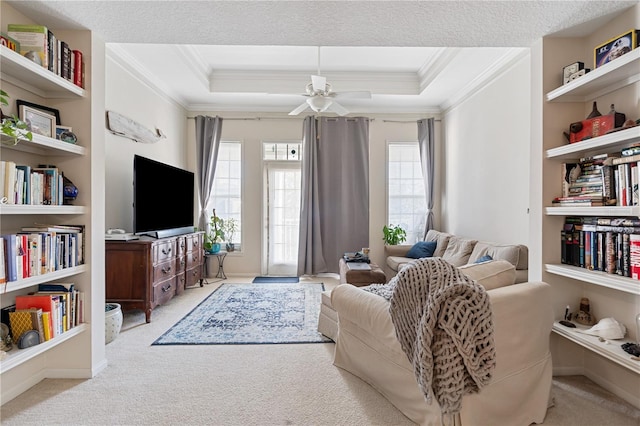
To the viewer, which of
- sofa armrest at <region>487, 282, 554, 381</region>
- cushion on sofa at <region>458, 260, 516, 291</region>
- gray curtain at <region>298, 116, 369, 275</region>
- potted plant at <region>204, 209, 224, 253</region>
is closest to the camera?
sofa armrest at <region>487, 282, 554, 381</region>

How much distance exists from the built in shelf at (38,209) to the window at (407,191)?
465 cm

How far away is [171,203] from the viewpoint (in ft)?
13.9

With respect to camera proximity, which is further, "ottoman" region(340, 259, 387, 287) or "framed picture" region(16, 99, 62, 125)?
"ottoman" region(340, 259, 387, 287)

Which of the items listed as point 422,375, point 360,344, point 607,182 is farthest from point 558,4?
point 360,344

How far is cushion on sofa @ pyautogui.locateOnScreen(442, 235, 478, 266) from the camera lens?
3.90 m

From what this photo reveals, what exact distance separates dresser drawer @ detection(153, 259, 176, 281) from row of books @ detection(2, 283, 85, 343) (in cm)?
119

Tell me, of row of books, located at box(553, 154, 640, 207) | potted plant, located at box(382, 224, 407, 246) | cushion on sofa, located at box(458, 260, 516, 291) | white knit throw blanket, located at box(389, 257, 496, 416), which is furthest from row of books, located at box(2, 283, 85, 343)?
potted plant, located at box(382, 224, 407, 246)

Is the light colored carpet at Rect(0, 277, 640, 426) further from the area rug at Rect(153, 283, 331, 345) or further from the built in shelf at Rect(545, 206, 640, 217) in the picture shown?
the built in shelf at Rect(545, 206, 640, 217)

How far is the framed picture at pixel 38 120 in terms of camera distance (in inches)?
78.5

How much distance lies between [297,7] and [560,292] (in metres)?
2.70

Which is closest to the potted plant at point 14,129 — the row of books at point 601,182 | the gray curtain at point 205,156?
the row of books at point 601,182

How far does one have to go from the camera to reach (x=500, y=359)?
5.53 ft

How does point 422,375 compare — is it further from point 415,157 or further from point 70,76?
point 415,157

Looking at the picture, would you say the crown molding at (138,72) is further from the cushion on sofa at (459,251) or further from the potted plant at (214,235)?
the cushion on sofa at (459,251)
